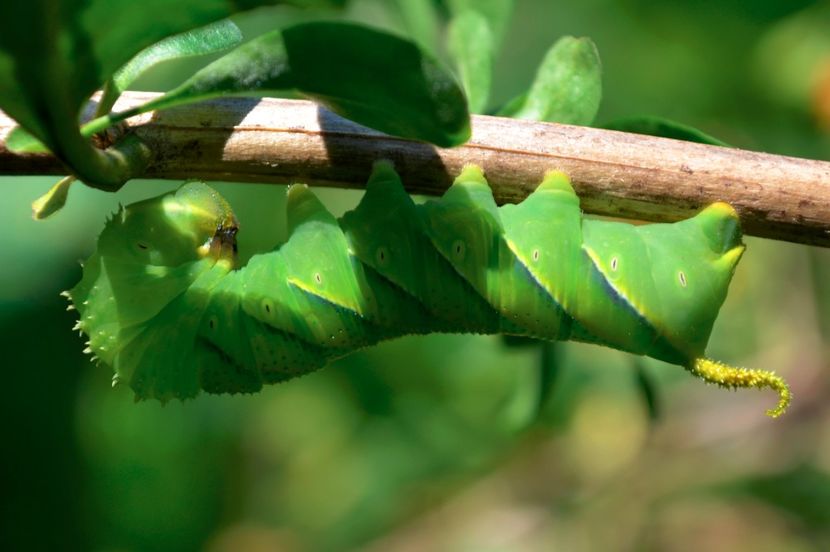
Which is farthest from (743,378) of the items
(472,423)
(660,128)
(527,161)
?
(472,423)

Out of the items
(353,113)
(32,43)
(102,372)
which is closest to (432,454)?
(102,372)

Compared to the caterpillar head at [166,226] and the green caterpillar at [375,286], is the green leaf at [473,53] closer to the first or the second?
the green caterpillar at [375,286]

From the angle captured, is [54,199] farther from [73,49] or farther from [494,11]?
[494,11]

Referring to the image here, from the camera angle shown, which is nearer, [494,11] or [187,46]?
[187,46]

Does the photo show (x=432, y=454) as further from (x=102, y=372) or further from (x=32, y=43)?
(x=32, y=43)

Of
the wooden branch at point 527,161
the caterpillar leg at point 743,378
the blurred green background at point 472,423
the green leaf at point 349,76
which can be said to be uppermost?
the green leaf at point 349,76

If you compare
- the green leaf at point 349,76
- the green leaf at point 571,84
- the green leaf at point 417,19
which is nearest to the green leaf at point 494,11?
the green leaf at point 417,19

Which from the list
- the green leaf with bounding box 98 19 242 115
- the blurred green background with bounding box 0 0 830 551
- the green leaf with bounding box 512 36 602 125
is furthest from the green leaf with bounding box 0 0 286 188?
the blurred green background with bounding box 0 0 830 551

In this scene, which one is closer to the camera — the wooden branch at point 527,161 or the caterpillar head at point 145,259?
the wooden branch at point 527,161
